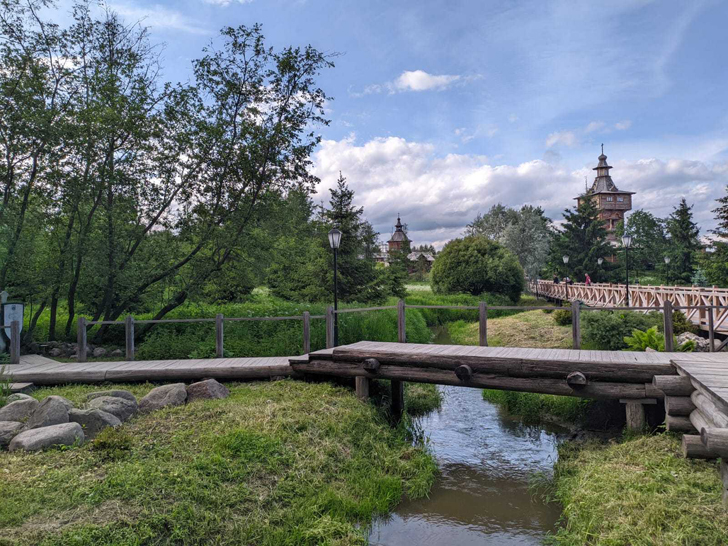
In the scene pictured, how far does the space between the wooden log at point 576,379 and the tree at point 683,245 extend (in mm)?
39562

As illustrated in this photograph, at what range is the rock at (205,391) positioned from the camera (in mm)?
7980

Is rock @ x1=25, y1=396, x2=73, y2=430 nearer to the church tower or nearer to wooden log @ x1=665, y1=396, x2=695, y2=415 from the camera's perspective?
wooden log @ x1=665, y1=396, x2=695, y2=415

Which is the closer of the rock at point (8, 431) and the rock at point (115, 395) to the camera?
the rock at point (8, 431)

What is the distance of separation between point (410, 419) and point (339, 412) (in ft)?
6.84

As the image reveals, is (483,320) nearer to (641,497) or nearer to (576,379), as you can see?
(576,379)

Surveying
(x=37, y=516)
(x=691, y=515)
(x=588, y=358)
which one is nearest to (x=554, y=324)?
(x=588, y=358)

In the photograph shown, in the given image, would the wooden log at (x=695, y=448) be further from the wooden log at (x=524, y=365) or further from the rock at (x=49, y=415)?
the rock at (x=49, y=415)

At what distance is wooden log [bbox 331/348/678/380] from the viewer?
6941 millimetres

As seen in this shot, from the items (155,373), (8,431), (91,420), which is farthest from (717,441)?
(155,373)

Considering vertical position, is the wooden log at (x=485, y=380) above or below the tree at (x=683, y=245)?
below

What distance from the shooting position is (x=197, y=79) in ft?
43.9

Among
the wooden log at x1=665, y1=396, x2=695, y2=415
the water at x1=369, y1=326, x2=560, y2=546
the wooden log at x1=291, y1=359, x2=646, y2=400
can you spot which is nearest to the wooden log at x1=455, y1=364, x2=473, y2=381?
the wooden log at x1=291, y1=359, x2=646, y2=400

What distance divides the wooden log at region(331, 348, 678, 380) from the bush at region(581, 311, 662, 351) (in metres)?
7.51

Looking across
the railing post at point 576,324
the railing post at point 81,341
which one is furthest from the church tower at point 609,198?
the railing post at point 81,341
